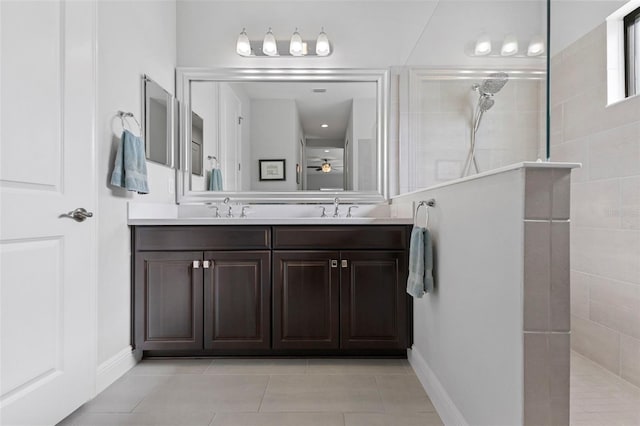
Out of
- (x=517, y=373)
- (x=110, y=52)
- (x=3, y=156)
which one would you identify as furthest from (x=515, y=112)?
(x=110, y=52)

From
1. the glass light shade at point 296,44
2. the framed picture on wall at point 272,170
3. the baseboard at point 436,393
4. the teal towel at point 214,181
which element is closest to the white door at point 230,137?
the teal towel at point 214,181

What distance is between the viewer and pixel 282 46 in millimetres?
2705

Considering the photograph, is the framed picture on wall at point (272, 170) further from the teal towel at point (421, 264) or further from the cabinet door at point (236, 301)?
the teal towel at point (421, 264)

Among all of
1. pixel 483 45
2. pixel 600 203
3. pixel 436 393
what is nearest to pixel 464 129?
pixel 483 45

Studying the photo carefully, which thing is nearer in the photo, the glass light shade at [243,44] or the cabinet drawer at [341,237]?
the cabinet drawer at [341,237]

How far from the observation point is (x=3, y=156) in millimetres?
1245

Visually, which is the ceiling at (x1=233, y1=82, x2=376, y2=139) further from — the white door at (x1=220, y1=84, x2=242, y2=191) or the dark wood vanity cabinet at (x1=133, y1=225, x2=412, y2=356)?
the dark wood vanity cabinet at (x1=133, y1=225, x2=412, y2=356)

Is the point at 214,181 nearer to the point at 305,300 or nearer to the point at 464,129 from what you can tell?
the point at 305,300

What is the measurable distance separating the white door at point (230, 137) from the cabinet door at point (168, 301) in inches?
32.6

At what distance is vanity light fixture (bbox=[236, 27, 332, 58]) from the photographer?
2639 millimetres

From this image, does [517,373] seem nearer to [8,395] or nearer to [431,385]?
[431,385]

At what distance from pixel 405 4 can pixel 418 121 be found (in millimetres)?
942

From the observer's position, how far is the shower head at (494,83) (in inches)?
51.1

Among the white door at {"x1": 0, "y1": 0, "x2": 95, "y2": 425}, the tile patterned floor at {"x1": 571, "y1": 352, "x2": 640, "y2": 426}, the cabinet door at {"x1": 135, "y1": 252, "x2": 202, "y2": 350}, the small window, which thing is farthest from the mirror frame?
the tile patterned floor at {"x1": 571, "y1": 352, "x2": 640, "y2": 426}
